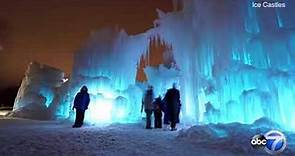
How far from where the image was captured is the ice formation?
11672mm

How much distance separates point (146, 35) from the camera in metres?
21.1

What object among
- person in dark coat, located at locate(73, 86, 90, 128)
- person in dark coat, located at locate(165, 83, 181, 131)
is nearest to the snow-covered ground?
person in dark coat, located at locate(165, 83, 181, 131)

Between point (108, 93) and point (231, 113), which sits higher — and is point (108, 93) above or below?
above

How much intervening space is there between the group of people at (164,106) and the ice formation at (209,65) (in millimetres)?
1839

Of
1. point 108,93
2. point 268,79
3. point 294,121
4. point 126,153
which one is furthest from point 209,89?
point 126,153

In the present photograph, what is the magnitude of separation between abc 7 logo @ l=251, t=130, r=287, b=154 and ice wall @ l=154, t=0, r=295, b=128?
3.96 m

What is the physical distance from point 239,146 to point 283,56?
5128 mm

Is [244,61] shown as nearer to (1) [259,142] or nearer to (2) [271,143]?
(1) [259,142]

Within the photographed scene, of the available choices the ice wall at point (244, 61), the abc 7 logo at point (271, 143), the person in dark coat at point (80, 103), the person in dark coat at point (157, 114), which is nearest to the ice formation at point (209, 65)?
the ice wall at point (244, 61)

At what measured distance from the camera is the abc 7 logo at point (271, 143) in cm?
713

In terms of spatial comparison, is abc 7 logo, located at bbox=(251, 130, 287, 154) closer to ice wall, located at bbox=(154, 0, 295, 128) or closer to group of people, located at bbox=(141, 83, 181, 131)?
ice wall, located at bbox=(154, 0, 295, 128)

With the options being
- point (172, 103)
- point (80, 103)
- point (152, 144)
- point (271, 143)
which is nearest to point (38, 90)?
point (80, 103)

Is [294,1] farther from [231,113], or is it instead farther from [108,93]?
[108,93]

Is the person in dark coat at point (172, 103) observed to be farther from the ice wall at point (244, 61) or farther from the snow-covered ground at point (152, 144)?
the snow-covered ground at point (152, 144)
